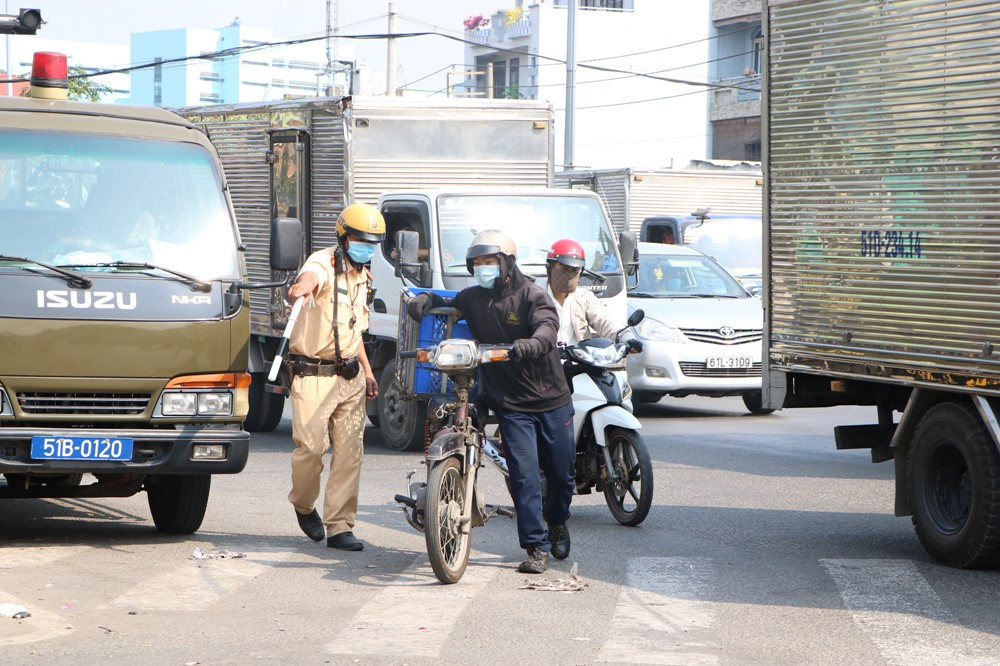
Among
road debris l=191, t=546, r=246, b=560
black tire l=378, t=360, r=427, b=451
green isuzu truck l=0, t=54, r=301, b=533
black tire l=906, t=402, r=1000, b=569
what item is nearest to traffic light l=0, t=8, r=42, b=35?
black tire l=378, t=360, r=427, b=451

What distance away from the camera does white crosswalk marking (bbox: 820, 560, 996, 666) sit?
20.0 feet

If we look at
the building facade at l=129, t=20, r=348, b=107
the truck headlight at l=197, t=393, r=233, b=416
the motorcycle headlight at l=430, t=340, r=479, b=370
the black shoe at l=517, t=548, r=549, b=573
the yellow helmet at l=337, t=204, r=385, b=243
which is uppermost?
the building facade at l=129, t=20, r=348, b=107

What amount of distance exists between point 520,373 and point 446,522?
877 mm

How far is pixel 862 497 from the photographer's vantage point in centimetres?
1084

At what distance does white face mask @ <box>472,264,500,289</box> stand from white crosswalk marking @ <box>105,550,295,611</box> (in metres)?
1.85

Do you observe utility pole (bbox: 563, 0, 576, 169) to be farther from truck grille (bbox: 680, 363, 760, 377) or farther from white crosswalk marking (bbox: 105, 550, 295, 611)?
white crosswalk marking (bbox: 105, 550, 295, 611)

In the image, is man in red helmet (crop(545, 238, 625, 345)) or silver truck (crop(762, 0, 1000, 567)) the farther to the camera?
man in red helmet (crop(545, 238, 625, 345))

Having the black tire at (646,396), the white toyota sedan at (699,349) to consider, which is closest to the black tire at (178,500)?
the white toyota sedan at (699,349)

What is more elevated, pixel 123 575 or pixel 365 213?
pixel 365 213

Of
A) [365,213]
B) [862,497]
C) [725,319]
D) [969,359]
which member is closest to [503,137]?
[725,319]

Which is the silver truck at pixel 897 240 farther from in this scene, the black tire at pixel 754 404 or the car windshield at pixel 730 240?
the car windshield at pixel 730 240

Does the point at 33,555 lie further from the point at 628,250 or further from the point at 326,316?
the point at 628,250

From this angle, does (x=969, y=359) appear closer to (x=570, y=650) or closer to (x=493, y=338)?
(x=493, y=338)

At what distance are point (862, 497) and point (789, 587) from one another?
3.52 meters
